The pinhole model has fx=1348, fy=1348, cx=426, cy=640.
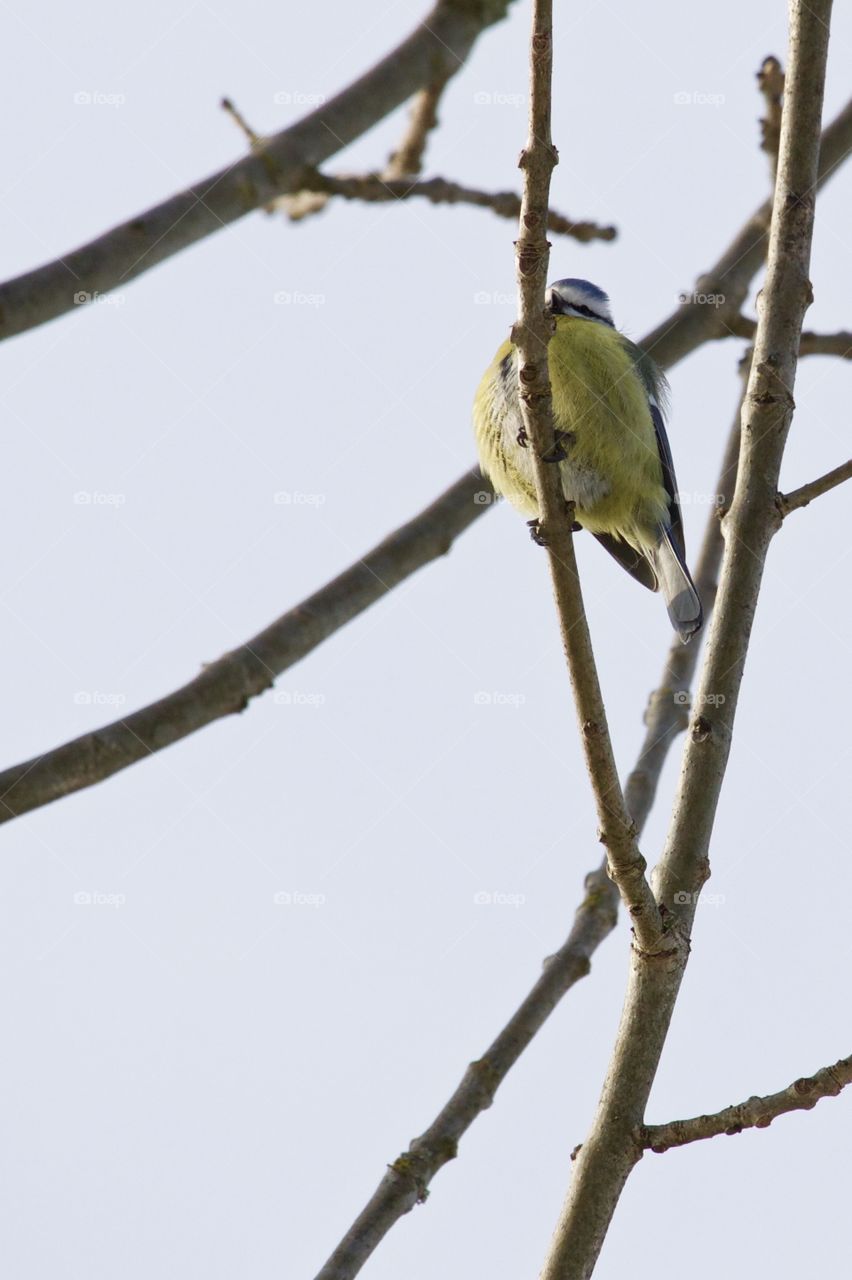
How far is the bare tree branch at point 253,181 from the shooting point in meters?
2.97

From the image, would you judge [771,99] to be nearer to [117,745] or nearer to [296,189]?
[296,189]

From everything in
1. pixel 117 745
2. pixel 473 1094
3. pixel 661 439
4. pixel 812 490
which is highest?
pixel 661 439

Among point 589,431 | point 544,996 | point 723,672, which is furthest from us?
point 589,431

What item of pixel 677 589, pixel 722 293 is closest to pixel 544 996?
pixel 677 589

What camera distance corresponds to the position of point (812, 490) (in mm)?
2688

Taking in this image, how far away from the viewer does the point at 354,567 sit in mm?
3912

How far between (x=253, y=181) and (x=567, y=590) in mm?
1756

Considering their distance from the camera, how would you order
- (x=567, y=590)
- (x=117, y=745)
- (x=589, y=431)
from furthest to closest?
(x=589, y=431) → (x=117, y=745) → (x=567, y=590)

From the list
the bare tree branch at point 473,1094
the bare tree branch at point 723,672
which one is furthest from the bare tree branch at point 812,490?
the bare tree branch at point 473,1094

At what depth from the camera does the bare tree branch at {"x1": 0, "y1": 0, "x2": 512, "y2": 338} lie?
117 inches

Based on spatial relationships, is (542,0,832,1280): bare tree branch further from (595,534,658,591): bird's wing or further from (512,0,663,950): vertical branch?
(595,534,658,591): bird's wing

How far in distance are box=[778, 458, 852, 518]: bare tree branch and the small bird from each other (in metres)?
1.57

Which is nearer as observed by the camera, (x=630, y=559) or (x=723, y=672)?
(x=723, y=672)

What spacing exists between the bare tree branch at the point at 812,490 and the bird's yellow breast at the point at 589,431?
1743mm
